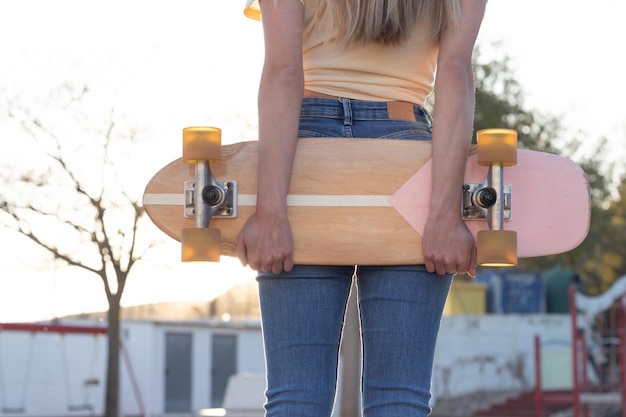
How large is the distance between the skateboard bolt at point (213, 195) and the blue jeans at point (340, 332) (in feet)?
0.66

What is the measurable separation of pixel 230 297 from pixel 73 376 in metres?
7.69

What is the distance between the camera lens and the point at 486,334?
80.9 feet

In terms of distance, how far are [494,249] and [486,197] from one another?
0.13 metres

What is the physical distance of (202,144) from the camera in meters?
2.32

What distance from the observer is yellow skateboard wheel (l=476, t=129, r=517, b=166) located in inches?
92.0

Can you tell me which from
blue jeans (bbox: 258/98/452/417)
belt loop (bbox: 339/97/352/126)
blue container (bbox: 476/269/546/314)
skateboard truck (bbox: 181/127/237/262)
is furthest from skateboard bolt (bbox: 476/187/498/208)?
blue container (bbox: 476/269/546/314)

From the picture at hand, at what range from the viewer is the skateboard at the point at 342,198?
2.27m

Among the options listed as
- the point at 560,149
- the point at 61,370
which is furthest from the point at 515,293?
the point at 61,370

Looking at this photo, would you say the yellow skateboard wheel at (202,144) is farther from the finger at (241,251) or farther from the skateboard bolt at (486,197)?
the skateboard bolt at (486,197)

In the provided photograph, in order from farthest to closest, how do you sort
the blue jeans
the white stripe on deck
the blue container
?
the blue container, the white stripe on deck, the blue jeans

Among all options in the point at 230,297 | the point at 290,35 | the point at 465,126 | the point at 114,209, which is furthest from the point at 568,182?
the point at 230,297

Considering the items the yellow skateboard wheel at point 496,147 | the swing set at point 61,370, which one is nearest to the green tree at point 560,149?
the swing set at point 61,370

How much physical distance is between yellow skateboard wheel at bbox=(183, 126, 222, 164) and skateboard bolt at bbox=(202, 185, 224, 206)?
2.8 inches

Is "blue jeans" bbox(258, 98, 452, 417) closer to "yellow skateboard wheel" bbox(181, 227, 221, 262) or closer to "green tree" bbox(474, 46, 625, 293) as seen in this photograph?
"yellow skateboard wheel" bbox(181, 227, 221, 262)
